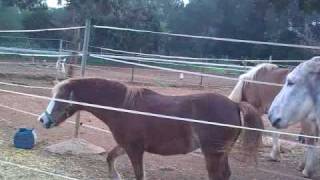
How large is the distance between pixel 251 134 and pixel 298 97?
1.23 m

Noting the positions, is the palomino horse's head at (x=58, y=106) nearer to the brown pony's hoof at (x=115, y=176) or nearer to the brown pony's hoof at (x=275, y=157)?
the brown pony's hoof at (x=115, y=176)

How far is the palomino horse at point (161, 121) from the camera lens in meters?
4.71

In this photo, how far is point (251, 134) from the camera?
4777 millimetres

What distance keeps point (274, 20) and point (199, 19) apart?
842cm

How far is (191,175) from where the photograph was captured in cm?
574

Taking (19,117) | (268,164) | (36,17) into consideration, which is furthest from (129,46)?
(268,164)

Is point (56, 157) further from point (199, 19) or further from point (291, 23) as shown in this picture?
point (199, 19)

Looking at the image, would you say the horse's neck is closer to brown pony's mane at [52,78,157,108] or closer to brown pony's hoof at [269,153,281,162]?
brown pony's mane at [52,78,157,108]

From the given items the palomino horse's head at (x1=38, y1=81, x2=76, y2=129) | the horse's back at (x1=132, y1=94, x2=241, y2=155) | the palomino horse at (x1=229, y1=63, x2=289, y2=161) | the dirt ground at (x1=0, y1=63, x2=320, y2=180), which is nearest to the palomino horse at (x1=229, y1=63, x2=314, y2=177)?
the palomino horse at (x1=229, y1=63, x2=289, y2=161)

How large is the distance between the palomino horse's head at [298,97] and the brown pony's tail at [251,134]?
1.09 metres

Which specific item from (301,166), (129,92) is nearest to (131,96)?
(129,92)

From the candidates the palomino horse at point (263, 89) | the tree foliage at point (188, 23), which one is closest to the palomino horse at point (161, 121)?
the palomino horse at point (263, 89)

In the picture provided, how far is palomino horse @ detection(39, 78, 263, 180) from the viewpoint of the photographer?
4.71 metres

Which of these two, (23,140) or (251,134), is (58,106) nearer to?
(23,140)
